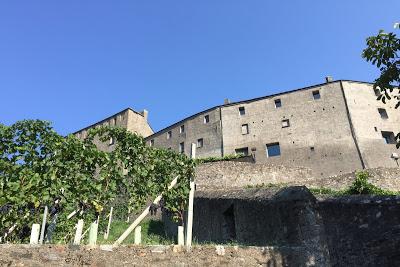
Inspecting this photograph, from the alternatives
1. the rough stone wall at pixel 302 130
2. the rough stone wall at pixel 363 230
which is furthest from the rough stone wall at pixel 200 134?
the rough stone wall at pixel 363 230

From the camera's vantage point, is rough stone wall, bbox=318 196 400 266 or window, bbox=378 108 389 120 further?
window, bbox=378 108 389 120

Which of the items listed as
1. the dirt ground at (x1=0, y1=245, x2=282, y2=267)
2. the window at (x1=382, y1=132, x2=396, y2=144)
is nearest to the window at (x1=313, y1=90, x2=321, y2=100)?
the window at (x1=382, y1=132, x2=396, y2=144)

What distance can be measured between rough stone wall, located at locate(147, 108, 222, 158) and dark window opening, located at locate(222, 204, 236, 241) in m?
25.7

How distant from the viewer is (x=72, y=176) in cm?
880

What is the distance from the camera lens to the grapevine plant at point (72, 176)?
27.2ft

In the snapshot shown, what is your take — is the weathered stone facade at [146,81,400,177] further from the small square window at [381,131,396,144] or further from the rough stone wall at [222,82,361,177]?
the small square window at [381,131,396,144]

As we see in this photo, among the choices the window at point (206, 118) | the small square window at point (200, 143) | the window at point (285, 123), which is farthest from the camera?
the window at point (206, 118)

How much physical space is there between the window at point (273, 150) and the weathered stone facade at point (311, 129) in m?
0.25

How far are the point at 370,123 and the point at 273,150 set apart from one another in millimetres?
10389

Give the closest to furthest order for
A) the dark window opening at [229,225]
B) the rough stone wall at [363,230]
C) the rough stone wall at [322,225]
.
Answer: the rough stone wall at [322,225]
the rough stone wall at [363,230]
the dark window opening at [229,225]

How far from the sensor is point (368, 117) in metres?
36.5

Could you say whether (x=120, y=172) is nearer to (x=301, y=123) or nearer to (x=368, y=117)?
(x=301, y=123)

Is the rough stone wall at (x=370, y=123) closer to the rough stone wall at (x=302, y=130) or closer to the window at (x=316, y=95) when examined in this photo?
the rough stone wall at (x=302, y=130)

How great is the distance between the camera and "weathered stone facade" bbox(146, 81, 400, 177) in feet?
113
